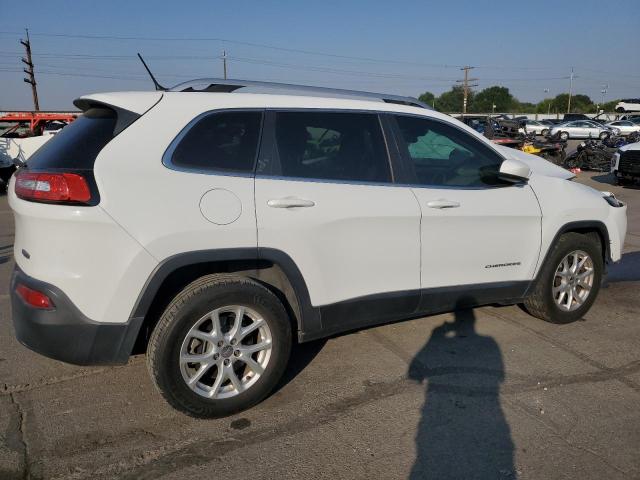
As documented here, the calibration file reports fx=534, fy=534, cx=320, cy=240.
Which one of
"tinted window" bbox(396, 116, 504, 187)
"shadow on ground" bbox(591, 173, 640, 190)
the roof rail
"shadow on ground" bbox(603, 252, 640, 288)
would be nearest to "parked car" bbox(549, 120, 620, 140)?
"shadow on ground" bbox(591, 173, 640, 190)

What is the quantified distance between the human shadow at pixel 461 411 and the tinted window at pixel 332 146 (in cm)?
140

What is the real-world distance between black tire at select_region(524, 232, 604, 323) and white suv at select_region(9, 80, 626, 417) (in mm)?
354

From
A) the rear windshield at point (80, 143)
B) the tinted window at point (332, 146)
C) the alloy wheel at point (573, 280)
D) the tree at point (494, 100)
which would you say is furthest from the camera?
the tree at point (494, 100)

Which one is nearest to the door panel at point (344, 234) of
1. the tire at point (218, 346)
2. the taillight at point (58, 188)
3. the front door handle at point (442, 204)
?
the front door handle at point (442, 204)

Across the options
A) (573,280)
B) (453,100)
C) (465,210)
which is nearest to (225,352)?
(465,210)

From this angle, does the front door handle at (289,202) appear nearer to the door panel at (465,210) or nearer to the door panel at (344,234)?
the door panel at (344,234)

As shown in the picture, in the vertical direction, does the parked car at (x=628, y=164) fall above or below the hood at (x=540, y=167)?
below

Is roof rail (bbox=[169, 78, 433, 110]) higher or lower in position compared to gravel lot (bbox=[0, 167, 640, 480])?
higher

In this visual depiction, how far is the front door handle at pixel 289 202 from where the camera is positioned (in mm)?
3047

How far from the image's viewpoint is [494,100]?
113812 millimetres

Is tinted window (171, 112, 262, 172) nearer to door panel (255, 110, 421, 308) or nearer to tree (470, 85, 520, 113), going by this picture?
door panel (255, 110, 421, 308)

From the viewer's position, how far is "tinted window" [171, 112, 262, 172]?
2.94 m

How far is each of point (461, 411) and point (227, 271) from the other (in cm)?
163

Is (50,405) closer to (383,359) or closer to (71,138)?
(71,138)
